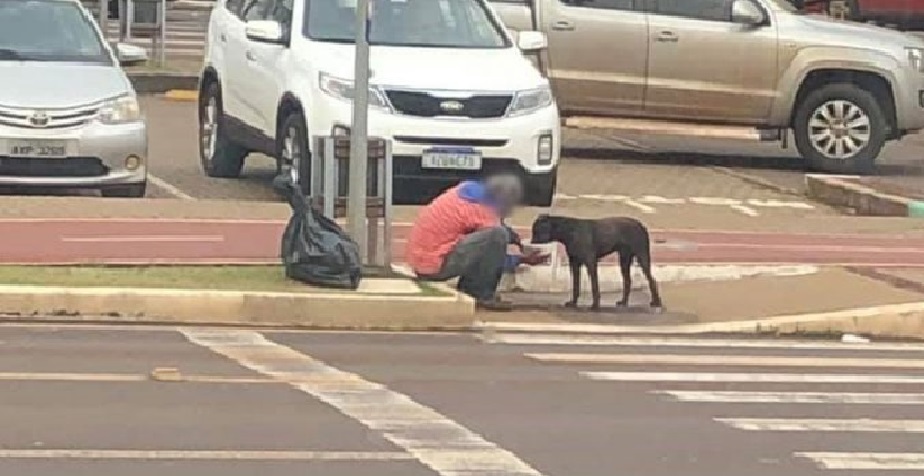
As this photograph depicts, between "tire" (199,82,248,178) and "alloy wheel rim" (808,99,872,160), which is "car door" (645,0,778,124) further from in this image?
"tire" (199,82,248,178)

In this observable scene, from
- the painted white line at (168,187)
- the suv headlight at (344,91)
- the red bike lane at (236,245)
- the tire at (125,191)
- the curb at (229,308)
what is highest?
the suv headlight at (344,91)

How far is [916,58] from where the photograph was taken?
2092cm

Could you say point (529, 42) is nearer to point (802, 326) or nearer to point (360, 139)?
point (360, 139)

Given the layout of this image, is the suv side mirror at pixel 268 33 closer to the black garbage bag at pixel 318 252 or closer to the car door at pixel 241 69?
the car door at pixel 241 69

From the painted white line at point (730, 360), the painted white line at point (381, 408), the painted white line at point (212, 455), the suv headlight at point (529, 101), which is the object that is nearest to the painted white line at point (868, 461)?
the painted white line at point (381, 408)

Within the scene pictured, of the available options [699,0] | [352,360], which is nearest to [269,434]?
[352,360]

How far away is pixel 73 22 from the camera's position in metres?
17.2

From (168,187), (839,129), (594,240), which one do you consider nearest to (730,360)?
(594,240)

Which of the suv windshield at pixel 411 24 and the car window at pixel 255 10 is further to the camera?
the car window at pixel 255 10

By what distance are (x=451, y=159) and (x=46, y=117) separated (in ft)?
9.80

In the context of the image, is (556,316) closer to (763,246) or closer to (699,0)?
(763,246)

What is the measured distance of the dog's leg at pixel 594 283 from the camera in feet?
42.3

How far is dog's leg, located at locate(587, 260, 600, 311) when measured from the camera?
12.9 metres

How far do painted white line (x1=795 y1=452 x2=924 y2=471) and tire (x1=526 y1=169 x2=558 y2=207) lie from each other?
7.48 m
